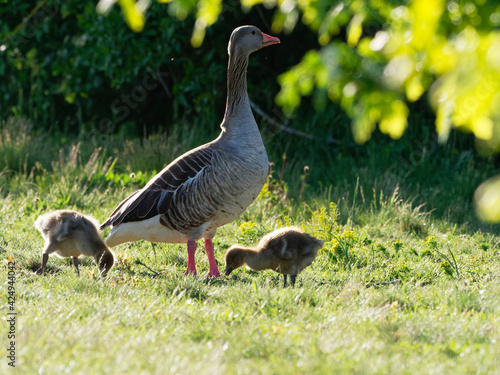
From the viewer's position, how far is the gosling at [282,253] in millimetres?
5836

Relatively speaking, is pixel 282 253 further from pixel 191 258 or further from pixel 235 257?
pixel 191 258

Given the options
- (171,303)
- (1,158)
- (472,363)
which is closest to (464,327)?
(472,363)

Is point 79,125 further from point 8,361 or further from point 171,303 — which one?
point 8,361

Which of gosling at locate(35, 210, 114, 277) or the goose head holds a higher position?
the goose head

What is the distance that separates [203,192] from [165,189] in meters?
0.49

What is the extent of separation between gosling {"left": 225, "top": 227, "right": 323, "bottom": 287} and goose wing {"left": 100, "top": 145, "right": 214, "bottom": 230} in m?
0.87

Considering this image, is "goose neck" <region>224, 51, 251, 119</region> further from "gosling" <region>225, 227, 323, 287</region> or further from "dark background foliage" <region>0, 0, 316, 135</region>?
"dark background foliage" <region>0, 0, 316, 135</region>

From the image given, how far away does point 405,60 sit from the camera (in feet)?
8.52

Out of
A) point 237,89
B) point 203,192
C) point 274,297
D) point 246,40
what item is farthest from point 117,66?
point 274,297

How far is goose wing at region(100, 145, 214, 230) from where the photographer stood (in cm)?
645

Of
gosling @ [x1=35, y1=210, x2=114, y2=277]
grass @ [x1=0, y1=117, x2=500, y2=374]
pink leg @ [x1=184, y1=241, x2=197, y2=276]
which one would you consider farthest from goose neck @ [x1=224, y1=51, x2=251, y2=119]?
gosling @ [x1=35, y1=210, x2=114, y2=277]

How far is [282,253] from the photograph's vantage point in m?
5.81

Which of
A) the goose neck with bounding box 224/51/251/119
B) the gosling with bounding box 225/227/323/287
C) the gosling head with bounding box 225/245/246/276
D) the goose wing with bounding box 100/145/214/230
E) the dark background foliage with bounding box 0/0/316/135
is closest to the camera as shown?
the gosling with bounding box 225/227/323/287

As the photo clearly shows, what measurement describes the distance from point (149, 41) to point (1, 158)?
3276mm
